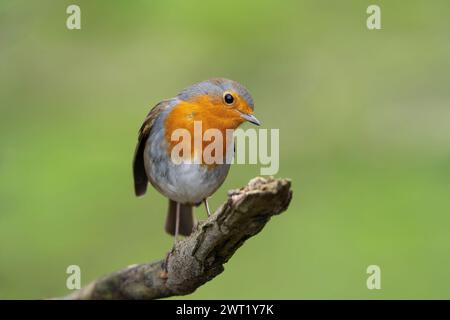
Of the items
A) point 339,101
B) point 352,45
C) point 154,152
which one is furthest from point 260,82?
point 154,152

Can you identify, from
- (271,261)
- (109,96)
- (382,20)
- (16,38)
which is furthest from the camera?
(382,20)

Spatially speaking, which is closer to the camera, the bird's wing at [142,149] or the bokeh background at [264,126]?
the bird's wing at [142,149]

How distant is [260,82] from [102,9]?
298 cm

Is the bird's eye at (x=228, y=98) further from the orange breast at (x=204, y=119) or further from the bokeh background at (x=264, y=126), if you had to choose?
the bokeh background at (x=264, y=126)

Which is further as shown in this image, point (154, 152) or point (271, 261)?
point (271, 261)

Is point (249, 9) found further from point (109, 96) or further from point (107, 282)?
point (107, 282)

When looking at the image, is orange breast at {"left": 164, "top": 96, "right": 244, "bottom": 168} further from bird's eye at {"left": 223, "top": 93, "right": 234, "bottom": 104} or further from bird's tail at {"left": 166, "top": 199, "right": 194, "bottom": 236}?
bird's tail at {"left": 166, "top": 199, "right": 194, "bottom": 236}

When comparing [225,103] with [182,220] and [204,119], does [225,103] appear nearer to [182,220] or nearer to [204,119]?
[204,119]

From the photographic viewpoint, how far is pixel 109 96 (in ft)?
33.6

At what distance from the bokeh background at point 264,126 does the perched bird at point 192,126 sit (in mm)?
2234

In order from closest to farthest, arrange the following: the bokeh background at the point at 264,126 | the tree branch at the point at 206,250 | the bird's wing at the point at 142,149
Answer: the tree branch at the point at 206,250
the bird's wing at the point at 142,149
the bokeh background at the point at 264,126

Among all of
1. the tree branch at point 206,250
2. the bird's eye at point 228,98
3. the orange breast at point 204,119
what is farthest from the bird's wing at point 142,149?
the tree branch at point 206,250

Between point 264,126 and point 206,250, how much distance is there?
17.9 ft

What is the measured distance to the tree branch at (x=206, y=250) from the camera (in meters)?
3.19
